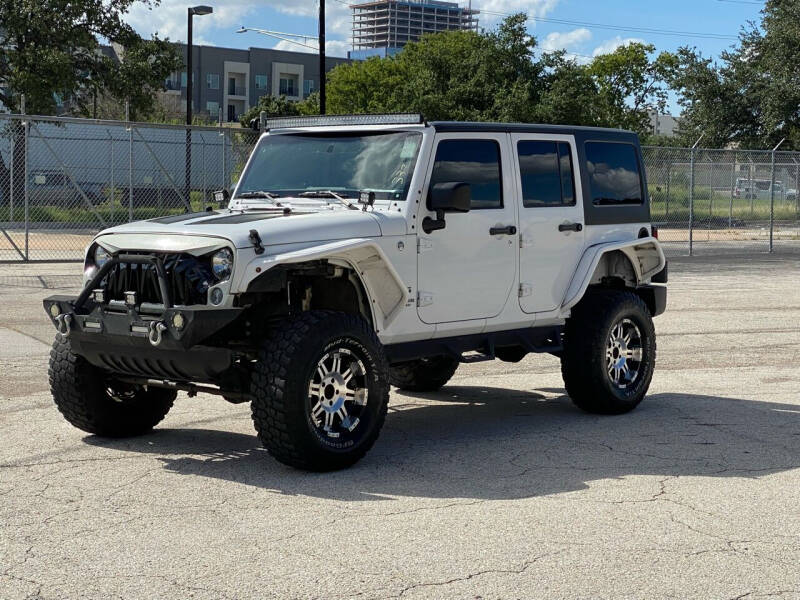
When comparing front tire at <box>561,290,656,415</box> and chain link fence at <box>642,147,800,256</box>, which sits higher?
chain link fence at <box>642,147,800,256</box>

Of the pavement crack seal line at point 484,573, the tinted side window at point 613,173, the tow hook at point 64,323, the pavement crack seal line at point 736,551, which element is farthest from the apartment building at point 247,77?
the pavement crack seal line at point 484,573

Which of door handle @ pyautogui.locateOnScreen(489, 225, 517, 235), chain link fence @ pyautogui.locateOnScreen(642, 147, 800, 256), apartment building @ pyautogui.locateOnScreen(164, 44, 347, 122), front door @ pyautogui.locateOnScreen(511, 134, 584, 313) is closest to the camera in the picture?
door handle @ pyautogui.locateOnScreen(489, 225, 517, 235)

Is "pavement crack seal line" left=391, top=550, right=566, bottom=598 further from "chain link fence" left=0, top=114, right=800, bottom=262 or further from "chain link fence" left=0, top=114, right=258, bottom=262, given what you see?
"chain link fence" left=0, top=114, right=800, bottom=262

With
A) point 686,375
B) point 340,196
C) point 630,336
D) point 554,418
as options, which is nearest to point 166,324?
point 340,196

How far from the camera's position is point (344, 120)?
8.02 m

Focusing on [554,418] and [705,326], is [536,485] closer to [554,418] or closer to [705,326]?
[554,418]

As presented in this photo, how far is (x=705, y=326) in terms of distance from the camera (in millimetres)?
14148

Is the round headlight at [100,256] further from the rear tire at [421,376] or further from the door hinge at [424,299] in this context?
the rear tire at [421,376]

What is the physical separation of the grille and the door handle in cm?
216

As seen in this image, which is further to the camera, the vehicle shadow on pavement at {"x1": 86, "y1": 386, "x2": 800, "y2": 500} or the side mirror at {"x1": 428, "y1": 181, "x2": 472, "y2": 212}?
the side mirror at {"x1": 428, "y1": 181, "x2": 472, "y2": 212}

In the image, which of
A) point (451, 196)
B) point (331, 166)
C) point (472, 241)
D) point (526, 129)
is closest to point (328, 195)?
point (331, 166)

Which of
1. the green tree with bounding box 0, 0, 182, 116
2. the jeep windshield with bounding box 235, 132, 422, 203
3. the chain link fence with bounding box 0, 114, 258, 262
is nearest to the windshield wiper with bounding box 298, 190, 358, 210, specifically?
the jeep windshield with bounding box 235, 132, 422, 203

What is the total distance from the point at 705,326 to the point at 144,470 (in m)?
8.90

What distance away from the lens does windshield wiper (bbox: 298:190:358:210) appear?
24.6 feet
